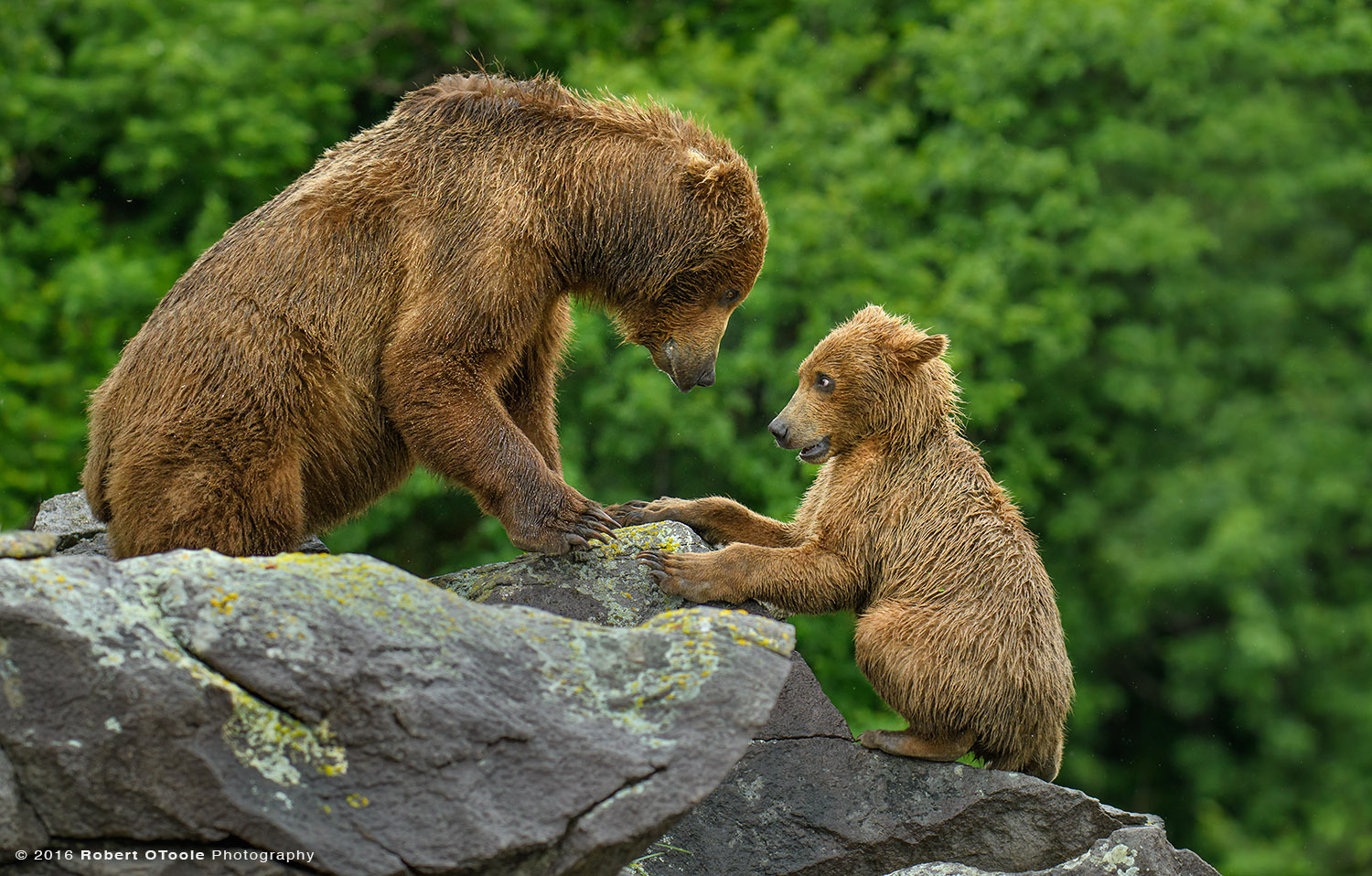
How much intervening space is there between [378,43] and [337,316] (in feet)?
38.6

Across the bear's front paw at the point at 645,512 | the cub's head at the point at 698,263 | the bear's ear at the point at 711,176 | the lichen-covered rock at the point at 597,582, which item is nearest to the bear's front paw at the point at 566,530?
the lichen-covered rock at the point at 597,582

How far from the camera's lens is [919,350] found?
5.23 metres

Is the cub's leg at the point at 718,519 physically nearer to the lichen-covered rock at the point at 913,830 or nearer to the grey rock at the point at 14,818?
the lichen-covered rock at the point at 913,830

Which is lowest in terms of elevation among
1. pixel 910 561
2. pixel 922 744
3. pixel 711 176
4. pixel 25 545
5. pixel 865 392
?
pixel 922 744

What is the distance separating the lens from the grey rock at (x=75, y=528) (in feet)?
20.1

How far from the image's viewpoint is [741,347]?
12328mm

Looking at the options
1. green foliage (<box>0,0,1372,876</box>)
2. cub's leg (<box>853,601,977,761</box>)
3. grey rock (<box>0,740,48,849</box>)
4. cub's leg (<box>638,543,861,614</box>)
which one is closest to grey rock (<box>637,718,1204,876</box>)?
cub's leg (<box>853,601,977,761</box>)

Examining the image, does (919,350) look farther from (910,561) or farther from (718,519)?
(718,519)

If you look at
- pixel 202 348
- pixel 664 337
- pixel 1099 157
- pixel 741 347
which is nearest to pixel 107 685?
pixel 202 348

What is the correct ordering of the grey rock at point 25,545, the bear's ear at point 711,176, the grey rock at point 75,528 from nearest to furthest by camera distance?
the grey rock at point 25,545, the bear's ear at point 711,176, the grey rock at point 75,528

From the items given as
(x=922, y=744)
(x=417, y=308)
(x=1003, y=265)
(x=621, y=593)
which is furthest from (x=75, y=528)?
(x=1003, y=265)

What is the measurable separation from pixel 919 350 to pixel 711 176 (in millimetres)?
1078

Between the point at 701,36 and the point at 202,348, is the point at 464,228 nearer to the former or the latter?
the point at 202,348

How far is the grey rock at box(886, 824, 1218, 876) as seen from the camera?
4688 mm
